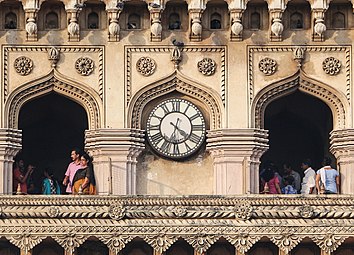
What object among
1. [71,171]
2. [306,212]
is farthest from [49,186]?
[306,212]

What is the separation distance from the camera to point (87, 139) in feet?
249

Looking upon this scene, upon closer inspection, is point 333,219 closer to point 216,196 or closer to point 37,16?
point 216,196

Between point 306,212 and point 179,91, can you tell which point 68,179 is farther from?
point 306,212

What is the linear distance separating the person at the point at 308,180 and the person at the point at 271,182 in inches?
26.4

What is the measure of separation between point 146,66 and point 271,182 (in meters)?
4.31

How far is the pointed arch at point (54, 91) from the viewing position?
75.8m

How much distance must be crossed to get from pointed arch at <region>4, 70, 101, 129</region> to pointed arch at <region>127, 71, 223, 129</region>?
91 centimetres

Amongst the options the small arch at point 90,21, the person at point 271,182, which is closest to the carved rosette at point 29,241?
the person at point 271,182

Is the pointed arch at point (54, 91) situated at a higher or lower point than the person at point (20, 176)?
higher

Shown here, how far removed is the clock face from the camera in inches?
2990

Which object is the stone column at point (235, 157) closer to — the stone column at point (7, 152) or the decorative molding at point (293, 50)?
the decorative molding at point (293, 50)

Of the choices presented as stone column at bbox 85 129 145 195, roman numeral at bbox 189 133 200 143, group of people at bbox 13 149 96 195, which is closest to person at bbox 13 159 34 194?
group of people at bbox 13 149 96 195

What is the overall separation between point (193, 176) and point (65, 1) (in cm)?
552

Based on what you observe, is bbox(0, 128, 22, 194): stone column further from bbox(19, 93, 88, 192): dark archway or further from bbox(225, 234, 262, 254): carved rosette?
bbox(225, 234, 262, 254): carved rosette
